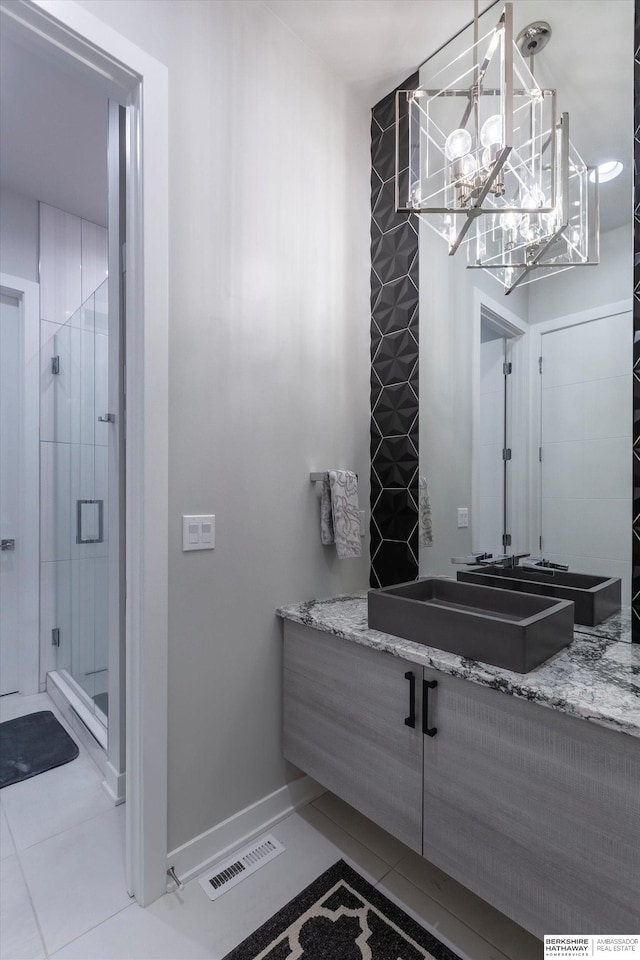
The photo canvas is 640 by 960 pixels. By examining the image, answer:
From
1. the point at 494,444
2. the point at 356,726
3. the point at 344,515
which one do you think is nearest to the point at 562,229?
the point at 494,444

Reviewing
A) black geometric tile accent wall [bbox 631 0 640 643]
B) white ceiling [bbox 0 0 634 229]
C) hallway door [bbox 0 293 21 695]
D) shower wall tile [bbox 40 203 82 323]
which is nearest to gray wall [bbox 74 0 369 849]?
white ceiling [bbox 0 0 634 229]

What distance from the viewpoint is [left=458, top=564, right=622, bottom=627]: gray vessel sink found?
1363mm

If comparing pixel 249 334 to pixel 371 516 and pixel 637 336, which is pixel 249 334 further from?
pixel 637 336

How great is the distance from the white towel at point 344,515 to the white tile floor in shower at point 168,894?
0.95 meters

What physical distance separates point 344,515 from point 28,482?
6.33 feet

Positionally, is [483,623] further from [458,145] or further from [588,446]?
[458,145]

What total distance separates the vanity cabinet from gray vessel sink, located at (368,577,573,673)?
0.08 metres

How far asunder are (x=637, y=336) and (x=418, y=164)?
2.65 ft

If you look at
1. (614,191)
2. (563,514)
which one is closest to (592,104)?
(614,191)

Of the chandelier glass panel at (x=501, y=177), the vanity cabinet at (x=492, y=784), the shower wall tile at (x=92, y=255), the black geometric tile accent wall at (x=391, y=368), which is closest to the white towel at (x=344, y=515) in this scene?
the black geometric tile accent wall at (x=391, y=368)

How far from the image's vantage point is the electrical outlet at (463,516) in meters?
1.76

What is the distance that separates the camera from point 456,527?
5.86 ft

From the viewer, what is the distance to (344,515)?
1735 mm

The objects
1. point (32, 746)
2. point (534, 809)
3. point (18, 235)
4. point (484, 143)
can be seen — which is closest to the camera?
point (534, 809)
